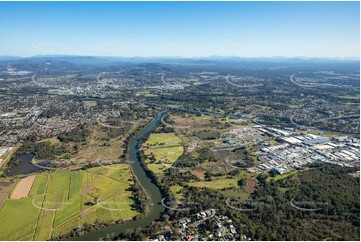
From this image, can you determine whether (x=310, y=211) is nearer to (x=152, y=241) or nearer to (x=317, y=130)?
(x=152, y=241)

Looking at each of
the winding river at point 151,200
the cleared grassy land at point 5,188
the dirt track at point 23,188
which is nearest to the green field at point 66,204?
the dirt track at point 23,188

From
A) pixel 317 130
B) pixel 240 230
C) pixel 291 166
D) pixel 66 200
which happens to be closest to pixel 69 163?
pixel 66 200

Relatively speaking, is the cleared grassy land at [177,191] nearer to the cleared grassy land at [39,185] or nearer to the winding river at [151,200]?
the winding river at [151,200]

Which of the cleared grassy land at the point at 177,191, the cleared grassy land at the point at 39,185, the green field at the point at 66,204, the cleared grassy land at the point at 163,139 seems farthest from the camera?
the cleared grassy land at the point at 163,139

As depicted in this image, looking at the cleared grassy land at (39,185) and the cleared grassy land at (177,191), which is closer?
the cleared grassy land at (177,191)

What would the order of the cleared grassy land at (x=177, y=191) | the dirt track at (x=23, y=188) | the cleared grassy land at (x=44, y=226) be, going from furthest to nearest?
the dirt track at (x=23, y=188)
the cleared grassy land at (x=177, y=191)
the cleared grassy land at (x=44, y=226)

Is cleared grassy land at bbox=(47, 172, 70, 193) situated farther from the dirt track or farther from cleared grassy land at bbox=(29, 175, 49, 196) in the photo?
the dirt track

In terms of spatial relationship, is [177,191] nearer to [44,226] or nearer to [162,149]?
[44,226]
